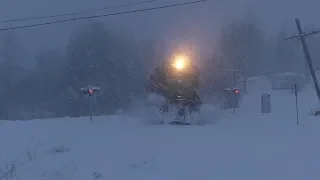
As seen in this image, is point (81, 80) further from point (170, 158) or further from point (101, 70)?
point (170, 158)

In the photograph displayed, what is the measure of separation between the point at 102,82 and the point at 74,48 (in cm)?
813

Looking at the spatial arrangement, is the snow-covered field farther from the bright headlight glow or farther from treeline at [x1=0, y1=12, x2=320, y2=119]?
treeline at [x1=0, y1=12, x2=320, y2=119]

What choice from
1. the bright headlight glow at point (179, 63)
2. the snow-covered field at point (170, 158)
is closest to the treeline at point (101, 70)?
the bright headlight glow at point (179, 63)

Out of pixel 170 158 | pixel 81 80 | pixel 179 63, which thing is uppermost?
pixel 81 80

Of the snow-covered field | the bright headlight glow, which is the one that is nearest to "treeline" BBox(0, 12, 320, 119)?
the bright headlight glow

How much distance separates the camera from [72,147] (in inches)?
756

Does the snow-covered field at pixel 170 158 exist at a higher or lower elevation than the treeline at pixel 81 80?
lower

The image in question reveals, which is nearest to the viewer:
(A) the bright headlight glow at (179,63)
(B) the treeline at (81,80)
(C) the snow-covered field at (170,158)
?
(C) the snow-covered field at (170,158)

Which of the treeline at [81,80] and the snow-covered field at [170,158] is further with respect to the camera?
the treeline at [81,80]

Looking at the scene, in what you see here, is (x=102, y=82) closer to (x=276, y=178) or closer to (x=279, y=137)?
(x=279, y=137)

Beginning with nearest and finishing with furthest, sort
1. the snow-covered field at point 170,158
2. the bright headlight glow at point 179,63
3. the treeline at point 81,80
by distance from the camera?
the snow-covered field at point 170,158
the bright headlight glow at point 179,63
the treeline at point 81,80

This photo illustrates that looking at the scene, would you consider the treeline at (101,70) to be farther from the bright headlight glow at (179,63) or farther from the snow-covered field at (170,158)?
the snow-covered field at (170,158)

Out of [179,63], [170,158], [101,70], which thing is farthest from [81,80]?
[170,158]

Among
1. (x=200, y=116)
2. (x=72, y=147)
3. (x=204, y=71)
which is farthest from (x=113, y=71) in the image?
(x=72, y=147)
